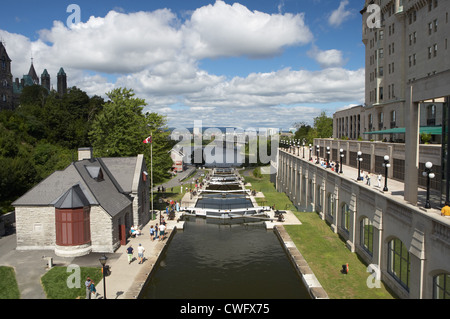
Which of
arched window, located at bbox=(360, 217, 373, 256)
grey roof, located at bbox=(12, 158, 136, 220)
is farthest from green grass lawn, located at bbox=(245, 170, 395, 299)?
grey roof, located at bbox=(12, 158, 136, 220)

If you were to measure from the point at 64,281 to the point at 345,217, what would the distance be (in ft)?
70.9

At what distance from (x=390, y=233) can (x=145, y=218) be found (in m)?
23.1

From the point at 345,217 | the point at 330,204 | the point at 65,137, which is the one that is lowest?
the point at 345,217

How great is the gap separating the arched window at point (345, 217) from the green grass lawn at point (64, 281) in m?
19.3

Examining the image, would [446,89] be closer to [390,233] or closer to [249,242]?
[390,233]

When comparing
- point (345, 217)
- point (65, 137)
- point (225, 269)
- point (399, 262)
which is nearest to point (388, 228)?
point (399, 262)

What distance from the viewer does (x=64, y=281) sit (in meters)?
19.1

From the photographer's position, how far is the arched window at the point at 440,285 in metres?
13.5

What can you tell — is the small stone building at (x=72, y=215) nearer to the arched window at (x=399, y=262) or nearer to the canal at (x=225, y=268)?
the canal at (x=225, y=268)

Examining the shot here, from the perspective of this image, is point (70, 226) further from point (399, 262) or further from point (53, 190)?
point (399, 262)

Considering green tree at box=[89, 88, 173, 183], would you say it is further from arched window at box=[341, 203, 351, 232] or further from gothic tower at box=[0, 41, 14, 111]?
gothic tower at box=[0, 41, 14, 111]

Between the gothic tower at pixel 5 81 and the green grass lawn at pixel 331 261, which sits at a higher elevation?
→ the gothic tower at pixel 5 81

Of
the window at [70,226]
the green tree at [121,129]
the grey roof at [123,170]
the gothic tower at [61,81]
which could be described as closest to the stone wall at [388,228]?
the grey roof at [123,170]
